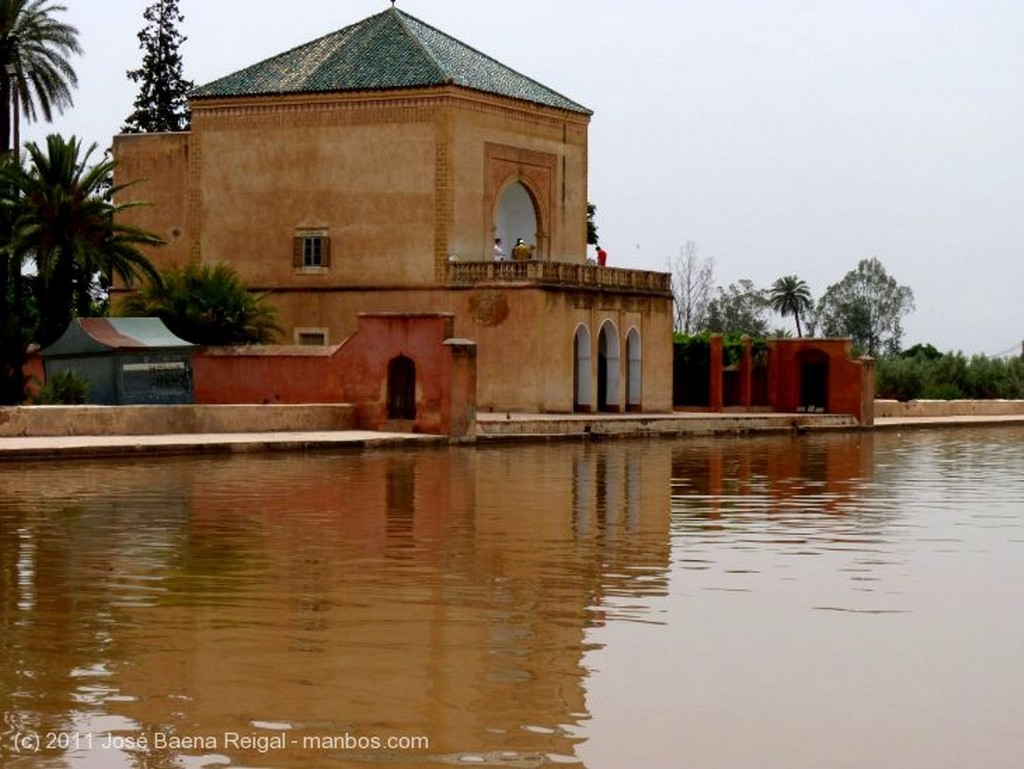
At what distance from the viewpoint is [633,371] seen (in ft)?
142

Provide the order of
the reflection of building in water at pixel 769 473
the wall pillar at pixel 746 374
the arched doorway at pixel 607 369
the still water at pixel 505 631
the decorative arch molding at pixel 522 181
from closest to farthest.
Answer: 1. the still water at pixel 505 631
2. the reflection of building in water at pixel 769 473
3. the decorative arch molding at pixel 522 181
4. the arched doorway at pixel 607 369
5. the wall pillar at pixel 746 374

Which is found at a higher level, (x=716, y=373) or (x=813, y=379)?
(x=716, y=373)

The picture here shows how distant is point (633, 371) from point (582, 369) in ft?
8.02

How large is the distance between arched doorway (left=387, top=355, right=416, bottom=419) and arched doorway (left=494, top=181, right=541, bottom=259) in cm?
1041

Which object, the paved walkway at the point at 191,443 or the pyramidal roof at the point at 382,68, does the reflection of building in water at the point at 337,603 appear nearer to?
the paved walkway at the point at 191,443

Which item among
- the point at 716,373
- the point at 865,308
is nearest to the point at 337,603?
the point at 716,373

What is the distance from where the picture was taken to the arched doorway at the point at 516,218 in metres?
43.6

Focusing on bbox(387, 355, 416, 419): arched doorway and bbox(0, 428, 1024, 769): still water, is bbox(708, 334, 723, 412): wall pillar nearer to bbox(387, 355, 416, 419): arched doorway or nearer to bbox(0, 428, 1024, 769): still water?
bbox(387, 355, 416, 419): arched doorway

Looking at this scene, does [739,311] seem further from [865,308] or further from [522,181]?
[522,181]

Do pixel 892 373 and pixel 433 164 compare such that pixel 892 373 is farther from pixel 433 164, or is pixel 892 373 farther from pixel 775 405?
pixel 433 164

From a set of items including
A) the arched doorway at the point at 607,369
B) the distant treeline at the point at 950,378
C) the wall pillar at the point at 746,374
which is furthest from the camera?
the distant treeline at the point at 950,378

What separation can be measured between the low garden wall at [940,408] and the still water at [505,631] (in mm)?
29811

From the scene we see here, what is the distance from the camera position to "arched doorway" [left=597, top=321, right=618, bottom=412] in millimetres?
42625

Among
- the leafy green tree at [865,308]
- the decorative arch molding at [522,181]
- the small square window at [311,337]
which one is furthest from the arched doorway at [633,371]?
the leafy green tree at [865,308]
